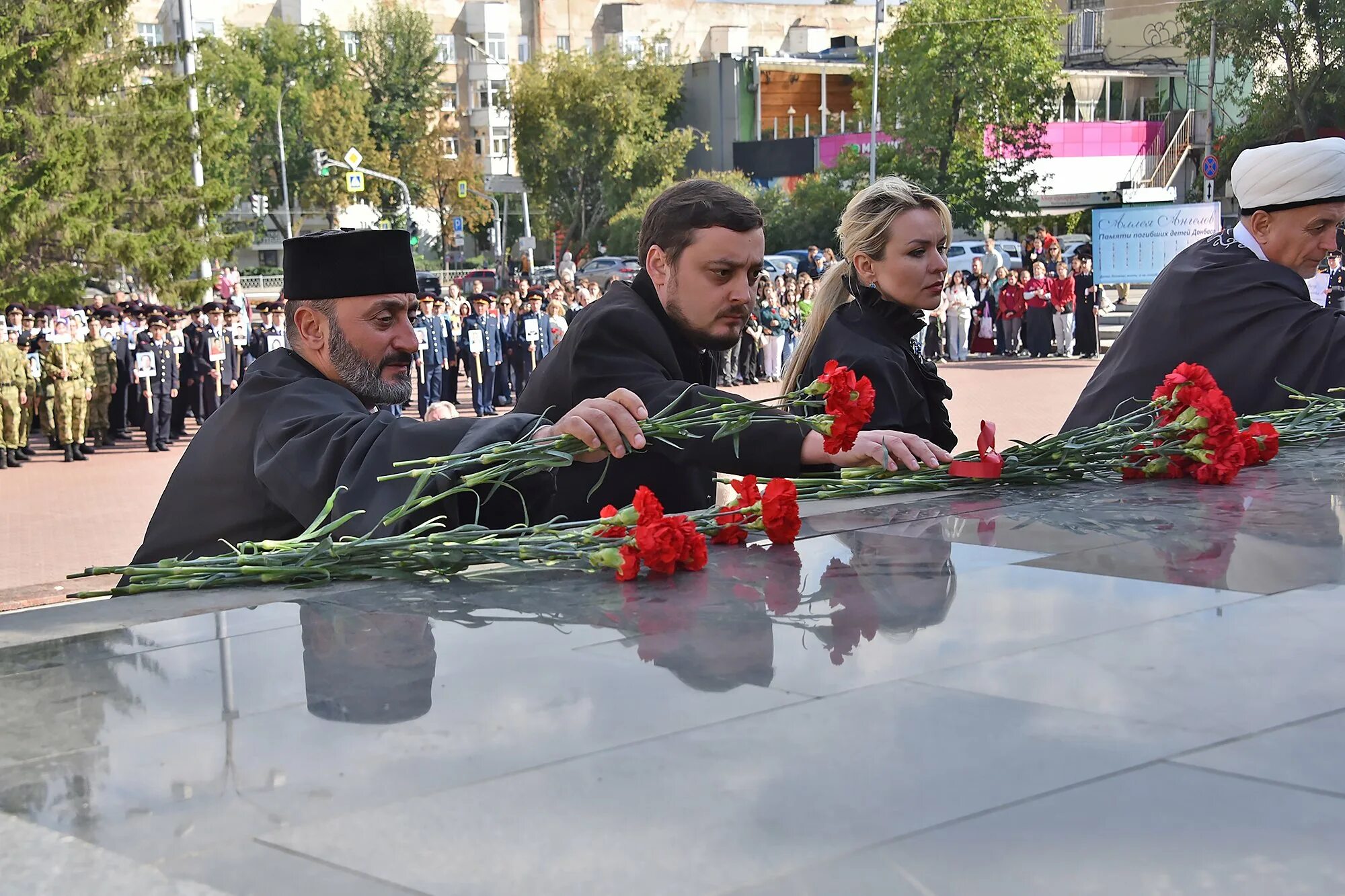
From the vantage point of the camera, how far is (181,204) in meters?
27.3

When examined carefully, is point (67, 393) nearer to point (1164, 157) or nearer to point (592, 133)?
point (592, 133)

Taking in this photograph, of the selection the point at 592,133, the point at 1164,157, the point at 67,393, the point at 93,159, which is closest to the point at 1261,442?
the point at 67,393

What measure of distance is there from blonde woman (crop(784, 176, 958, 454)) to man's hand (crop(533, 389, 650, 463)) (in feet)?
5.18

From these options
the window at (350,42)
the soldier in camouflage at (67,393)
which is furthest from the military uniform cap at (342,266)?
the window at (350,42)

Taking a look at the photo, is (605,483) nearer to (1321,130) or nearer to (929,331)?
(929,331)

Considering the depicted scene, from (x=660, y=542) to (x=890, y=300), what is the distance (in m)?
2.07

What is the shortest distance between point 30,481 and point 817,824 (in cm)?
1568

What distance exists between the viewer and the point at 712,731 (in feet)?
6.68

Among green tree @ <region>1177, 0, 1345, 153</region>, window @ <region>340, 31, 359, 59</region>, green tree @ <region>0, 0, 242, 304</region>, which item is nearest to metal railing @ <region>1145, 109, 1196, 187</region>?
green tree @ <region>1177, 0, 1345, 153</region>

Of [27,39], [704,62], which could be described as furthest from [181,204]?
[704,62]

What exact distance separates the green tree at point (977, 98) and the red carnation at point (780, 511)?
4021cm

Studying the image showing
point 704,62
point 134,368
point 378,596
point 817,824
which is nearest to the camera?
point 817,824

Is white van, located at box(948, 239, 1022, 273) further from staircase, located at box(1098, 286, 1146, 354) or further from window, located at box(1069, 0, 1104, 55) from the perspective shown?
window, located at box(1069, 0, 1104, 55)

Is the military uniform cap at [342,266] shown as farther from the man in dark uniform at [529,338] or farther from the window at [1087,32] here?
the window at [1087,32]
